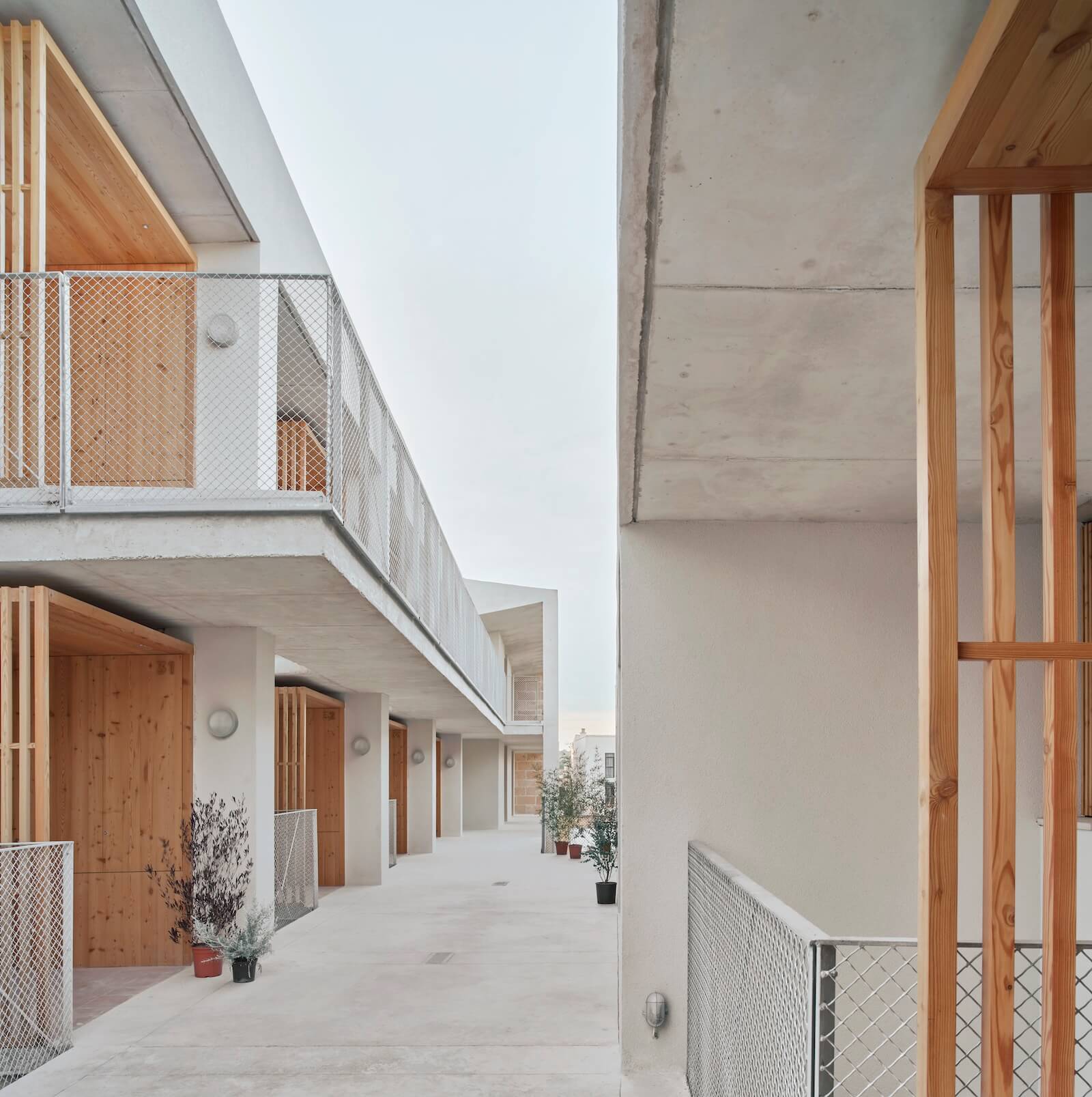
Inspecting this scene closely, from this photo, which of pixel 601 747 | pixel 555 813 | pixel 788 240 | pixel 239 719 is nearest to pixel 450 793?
pixel 555 813

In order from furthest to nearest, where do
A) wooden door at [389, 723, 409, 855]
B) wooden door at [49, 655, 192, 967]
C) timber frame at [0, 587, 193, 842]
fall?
wooden door at [389, 723, 409, 855] → wooden door at [49, 655, 192, 967] → timber frame at [0, 587, 193, 842]

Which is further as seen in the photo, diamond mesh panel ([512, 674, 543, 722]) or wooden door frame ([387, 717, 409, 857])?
diamond mesh panel ([512, 674, 543, 722])

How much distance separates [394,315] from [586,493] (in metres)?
14.2

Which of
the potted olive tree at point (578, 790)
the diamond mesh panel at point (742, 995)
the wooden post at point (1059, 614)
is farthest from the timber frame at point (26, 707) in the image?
the potted olive tree at point (578, 790)

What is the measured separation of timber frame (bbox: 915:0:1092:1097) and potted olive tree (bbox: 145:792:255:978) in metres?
7.55

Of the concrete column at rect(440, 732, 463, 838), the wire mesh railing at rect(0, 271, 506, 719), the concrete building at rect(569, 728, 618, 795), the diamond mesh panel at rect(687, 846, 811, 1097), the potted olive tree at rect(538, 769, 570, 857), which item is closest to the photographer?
the diamond mesh panel at rect(687, 846, 811, 1097)

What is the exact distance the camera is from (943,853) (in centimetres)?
233

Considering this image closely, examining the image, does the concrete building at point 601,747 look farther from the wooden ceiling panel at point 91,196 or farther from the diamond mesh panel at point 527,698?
the wooden ceiling panel at point 91,196

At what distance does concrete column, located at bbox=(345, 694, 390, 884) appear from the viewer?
15414 millimetres

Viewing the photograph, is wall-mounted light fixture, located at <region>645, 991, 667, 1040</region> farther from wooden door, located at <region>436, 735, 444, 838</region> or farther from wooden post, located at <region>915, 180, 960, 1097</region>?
wooden door, located at <region>436, 735, 444, 838</region>

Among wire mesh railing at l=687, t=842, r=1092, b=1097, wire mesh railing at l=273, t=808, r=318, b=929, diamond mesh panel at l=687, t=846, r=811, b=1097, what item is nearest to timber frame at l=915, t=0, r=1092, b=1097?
wire mesh railing at l=687, t=842, r=1092, b=1097

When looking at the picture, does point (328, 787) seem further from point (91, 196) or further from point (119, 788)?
point (91, 196)

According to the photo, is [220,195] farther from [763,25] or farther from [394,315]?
[394,315]

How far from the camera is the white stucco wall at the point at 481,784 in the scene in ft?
105
